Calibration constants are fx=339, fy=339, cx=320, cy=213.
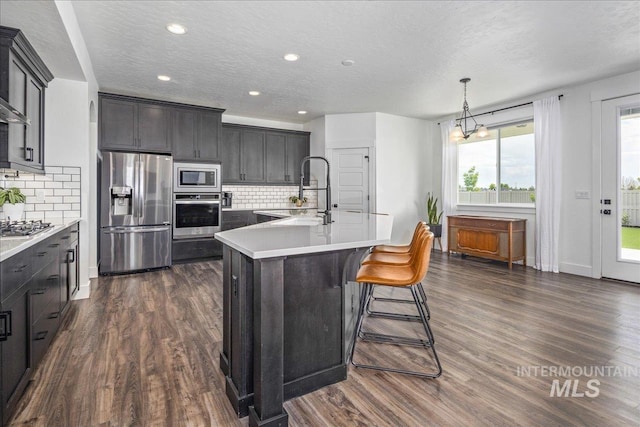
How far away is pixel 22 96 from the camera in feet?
9.21

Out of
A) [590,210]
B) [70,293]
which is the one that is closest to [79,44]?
[70,293]

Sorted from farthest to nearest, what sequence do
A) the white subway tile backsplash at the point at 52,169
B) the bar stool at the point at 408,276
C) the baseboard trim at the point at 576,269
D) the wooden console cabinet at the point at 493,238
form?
the wooden console cabinet at the point at 493,238 < the baseboard trim at the point at 576,269 < the white subway tile backsplash at the point at 52,169 < the bar stool at the point at 408,276

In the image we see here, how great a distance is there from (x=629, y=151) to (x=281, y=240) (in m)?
4.93

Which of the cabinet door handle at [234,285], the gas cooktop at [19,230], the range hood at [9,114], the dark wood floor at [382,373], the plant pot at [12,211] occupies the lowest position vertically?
the dark wood floor at [382,373]

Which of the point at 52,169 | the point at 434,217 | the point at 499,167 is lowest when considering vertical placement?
the point at 434,217

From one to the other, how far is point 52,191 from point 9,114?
137 cm

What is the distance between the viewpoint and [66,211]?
11.7ft

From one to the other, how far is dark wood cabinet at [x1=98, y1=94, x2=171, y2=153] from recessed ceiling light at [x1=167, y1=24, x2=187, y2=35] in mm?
2238

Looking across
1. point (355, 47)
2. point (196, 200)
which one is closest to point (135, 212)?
point (196, 200)

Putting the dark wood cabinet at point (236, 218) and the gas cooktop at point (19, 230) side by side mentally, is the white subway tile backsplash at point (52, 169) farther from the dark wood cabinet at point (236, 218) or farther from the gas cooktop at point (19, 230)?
the dark wood cabinet at point (236, 218)

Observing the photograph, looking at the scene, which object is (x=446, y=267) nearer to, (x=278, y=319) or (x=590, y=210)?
(x=590, y=210)

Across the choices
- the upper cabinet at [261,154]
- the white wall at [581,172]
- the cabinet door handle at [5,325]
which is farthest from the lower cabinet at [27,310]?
the white wall at [581,172]

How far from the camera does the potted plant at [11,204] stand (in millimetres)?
2908

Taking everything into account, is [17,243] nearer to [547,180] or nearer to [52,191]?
[52,191]
